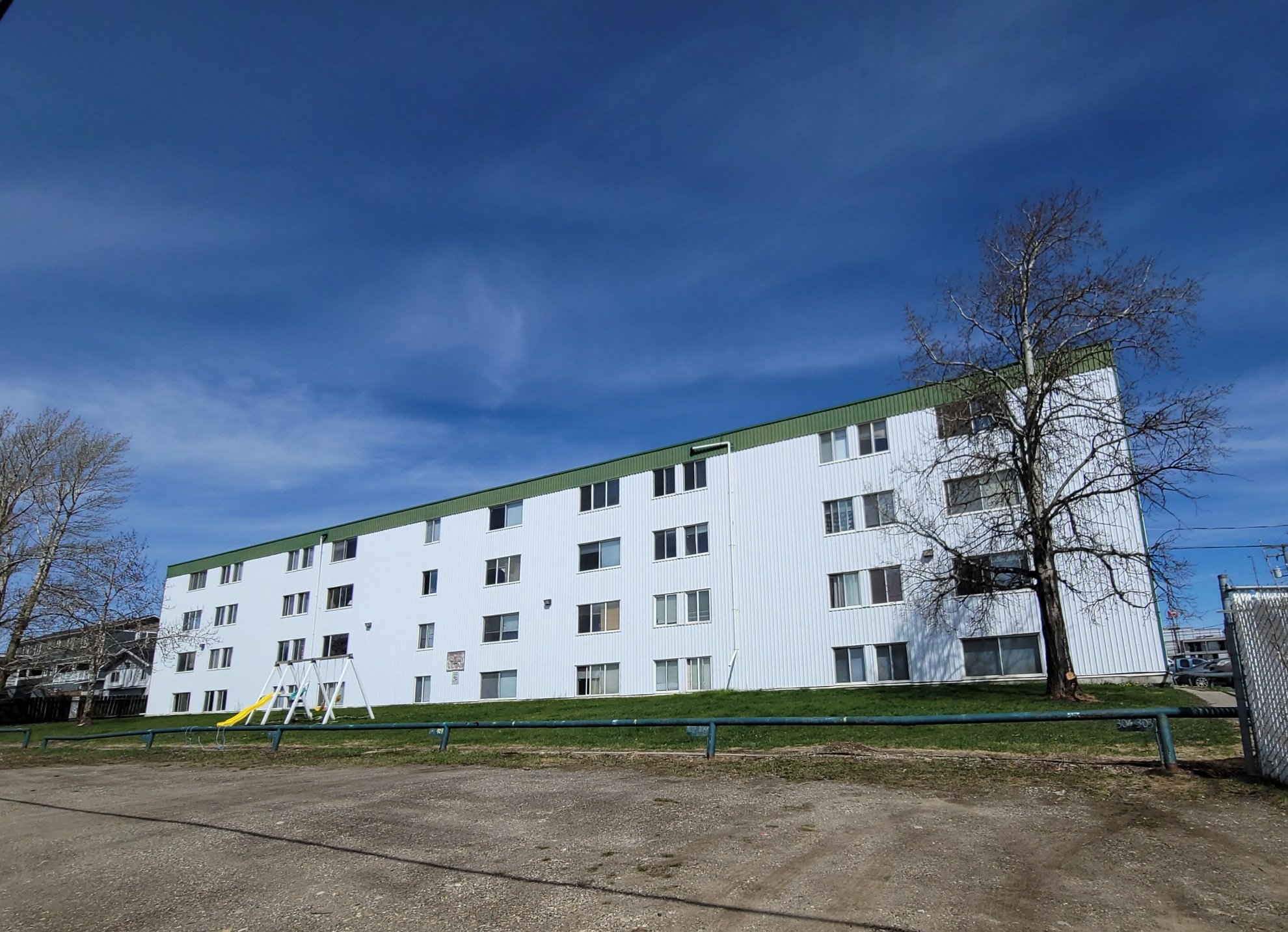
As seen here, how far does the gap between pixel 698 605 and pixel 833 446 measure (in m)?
8.57

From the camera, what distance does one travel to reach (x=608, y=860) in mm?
6773

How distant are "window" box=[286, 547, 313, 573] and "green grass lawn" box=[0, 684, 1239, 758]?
14.8 meters

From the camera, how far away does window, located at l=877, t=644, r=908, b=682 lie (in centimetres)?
2900

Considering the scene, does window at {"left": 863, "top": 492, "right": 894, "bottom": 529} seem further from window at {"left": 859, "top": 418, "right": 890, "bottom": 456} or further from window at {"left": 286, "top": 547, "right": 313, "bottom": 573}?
window at {"left": 286, "top": 547, "right": 313, "bottom": 573}

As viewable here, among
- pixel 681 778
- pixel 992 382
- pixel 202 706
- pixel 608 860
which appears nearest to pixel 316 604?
pixel 202 706

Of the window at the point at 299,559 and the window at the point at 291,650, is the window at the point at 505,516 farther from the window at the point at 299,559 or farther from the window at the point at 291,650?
the window at the point at 291,650

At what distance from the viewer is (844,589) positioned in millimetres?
31078

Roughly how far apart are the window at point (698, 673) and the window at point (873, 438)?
34.1ft

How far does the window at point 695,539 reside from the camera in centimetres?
3529

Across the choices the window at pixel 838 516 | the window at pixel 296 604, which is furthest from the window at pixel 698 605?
the window at pixel 296 604

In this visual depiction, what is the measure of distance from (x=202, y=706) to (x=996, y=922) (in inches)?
2331

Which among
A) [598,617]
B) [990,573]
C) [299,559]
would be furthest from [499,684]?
[990,573]

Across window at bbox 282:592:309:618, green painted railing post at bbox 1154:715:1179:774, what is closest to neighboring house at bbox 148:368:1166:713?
window at bbox 282:592:309:618

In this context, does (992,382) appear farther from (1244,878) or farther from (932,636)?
(1244,878)
